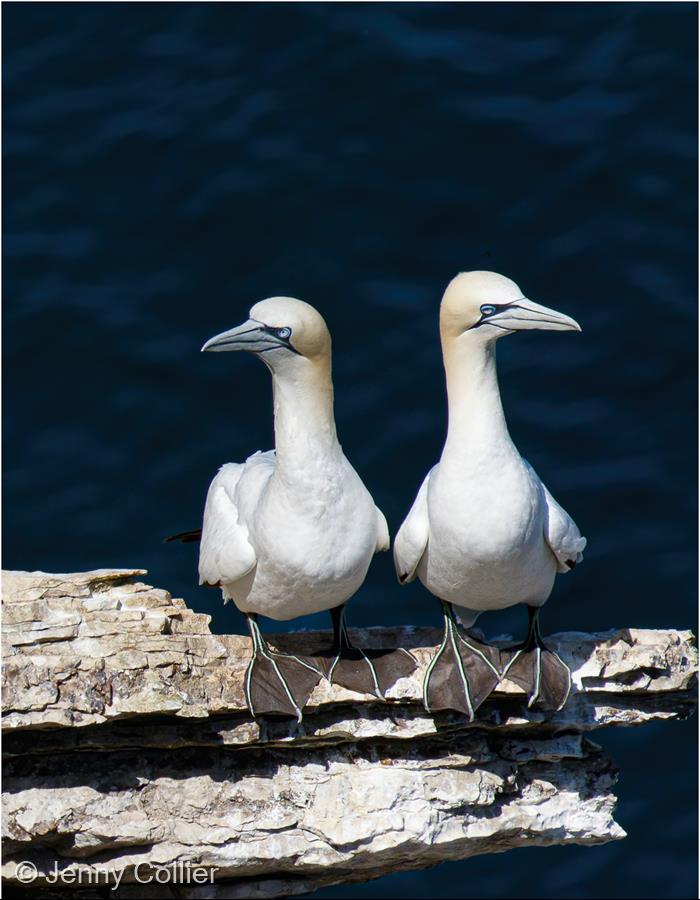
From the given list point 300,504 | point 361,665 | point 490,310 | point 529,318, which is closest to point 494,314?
point 490,310

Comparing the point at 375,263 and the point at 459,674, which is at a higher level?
the point at 375,263

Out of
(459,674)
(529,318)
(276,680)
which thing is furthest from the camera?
(459,674)

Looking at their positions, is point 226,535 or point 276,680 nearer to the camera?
point 276,680

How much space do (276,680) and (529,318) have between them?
2.03 meters

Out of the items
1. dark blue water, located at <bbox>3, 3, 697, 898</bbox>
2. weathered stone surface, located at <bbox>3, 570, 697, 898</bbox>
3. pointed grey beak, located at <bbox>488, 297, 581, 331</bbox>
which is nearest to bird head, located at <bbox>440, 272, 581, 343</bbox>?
pointed grey beak, located at <bbox>488, 297, 581, 331</bbox>

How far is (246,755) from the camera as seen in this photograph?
7898 mm

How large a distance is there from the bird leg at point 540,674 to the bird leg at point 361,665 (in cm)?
50

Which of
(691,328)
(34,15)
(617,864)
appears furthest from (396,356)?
(34,15)

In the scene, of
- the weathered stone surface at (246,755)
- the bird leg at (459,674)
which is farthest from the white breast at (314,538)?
the bird leg at (459,674)

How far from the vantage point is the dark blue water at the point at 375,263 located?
11.5 m

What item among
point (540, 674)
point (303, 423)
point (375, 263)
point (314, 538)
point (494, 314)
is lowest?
point (540, 674)

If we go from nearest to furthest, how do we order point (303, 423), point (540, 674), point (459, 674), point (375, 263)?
point (303, 423), point (459, 674), point (540, 674), point (375, 263)

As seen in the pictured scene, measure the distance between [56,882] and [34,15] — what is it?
8.96 meters

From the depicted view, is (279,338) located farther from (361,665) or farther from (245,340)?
(361,665)
